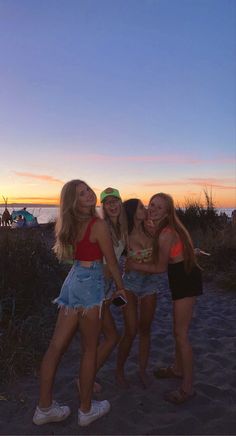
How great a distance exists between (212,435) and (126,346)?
3.61 ft

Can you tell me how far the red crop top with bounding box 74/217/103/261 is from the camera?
3184mm

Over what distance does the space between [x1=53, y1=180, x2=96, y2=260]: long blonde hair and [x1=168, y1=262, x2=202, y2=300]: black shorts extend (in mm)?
976

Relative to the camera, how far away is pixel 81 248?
3.21m

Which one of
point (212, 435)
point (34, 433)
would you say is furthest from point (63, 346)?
point (212, 435)

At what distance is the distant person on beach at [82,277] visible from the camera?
318 centimetres

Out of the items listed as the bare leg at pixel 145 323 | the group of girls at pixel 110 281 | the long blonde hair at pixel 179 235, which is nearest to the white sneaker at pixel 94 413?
the group of girls at pixel 110 281

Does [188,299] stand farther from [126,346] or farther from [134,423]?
[134,423]

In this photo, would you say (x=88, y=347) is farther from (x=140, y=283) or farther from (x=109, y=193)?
(x=109, y=193)

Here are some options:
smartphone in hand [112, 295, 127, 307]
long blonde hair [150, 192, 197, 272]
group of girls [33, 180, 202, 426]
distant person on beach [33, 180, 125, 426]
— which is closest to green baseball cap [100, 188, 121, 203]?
group of girls [33, 180, 202, 426]

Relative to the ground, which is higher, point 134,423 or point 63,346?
point 63,346

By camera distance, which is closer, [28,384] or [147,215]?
[147,215]

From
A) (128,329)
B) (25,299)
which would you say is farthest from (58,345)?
(25,299)

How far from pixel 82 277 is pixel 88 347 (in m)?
0.53

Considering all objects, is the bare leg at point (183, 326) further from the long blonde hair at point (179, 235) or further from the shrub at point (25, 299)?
the shrub at point (25, 299)
